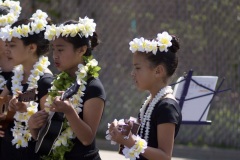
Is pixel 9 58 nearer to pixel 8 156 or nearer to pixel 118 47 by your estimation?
pixel 8 156

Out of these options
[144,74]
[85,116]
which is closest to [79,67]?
[85,116]

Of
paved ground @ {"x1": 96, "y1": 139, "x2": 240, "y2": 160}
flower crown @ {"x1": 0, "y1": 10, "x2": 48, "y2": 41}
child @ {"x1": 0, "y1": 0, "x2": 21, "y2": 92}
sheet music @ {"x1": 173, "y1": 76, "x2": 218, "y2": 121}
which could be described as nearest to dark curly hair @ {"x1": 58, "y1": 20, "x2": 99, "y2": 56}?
flower crown @ {"x1": 0, "y1": 10, "x2": 48, "y2": 41}

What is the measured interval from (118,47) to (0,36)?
180 inches

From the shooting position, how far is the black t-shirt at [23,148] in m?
4.70

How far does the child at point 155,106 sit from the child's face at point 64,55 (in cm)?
50

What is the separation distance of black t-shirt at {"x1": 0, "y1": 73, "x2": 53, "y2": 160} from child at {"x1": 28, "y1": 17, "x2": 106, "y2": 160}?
0.19 m

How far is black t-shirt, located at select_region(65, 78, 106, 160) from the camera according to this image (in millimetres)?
4344

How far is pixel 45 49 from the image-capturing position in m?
5.01

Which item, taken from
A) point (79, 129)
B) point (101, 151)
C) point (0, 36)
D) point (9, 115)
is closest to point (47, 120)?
point (79, 129)

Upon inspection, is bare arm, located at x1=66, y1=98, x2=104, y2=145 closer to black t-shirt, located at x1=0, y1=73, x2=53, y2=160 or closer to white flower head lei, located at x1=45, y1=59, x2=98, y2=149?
white flower head lei, located at x1=45, y1=59, x2=98, y2=149

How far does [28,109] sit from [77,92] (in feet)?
1.69

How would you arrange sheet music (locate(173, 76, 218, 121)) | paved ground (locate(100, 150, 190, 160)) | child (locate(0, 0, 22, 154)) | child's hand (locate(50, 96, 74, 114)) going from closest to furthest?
1. child's hand (locate(50, 96, 74, 114))
2. child (locate(0, 0, 22, 154))
3. sheet music (locate(173, 76, 218, 121))
4. paved ground (locate(100, 150, 190, 160))

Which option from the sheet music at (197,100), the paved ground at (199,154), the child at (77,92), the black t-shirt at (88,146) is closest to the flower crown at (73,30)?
the child at (77,92)

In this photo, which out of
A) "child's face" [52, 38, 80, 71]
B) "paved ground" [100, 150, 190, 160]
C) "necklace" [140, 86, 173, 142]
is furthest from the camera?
"paved ground" [100, 150, 190, 160]
